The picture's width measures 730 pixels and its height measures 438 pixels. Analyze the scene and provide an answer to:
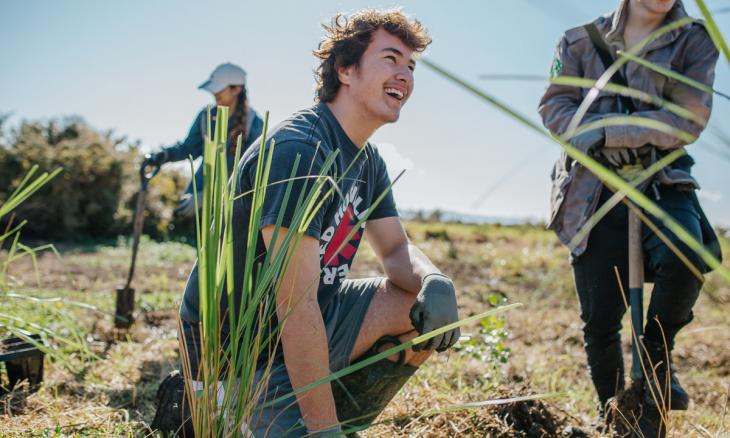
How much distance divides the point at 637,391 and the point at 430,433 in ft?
2.58

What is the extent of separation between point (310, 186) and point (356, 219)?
1.72 ft

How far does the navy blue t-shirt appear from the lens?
163cm

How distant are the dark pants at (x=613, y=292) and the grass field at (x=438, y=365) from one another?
0.21 m

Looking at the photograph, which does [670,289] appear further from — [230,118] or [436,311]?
[230,118]

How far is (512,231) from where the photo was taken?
1519 centimetres

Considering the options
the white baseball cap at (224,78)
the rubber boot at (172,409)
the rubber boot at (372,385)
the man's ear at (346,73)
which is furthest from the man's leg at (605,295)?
the white baseball cap at (224,78)

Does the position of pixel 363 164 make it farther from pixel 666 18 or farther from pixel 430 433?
pixel 666 18

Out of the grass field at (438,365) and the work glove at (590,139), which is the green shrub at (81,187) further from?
the work glove at (590,139)

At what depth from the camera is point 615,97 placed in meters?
2.39

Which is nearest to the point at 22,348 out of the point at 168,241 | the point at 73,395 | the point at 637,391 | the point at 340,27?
the point at 73,395

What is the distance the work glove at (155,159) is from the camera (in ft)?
14.2

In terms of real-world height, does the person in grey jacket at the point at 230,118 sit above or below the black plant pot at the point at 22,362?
above

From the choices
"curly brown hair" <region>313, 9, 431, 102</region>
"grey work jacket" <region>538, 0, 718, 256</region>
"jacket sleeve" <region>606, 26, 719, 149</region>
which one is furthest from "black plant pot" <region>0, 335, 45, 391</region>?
"jacket sleeve" <region>606, 26, 719, 149</region>

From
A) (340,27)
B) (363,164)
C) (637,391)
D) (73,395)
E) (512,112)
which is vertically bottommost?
(73,395)
